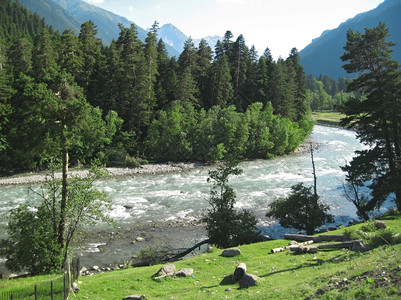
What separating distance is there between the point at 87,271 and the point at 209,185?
80.4ft

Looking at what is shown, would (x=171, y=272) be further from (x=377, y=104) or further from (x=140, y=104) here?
(x=140, y=104)

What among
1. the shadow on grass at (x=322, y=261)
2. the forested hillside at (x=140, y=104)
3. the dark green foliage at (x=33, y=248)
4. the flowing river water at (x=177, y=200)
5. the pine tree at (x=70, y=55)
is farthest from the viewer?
the pine tree at (x=70, y=55)

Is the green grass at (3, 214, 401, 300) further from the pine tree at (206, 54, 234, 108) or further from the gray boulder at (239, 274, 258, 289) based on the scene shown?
the pine tree at (206, 54, 234, 108)

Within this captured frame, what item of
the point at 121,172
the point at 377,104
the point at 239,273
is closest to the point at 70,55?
the point at 121,172

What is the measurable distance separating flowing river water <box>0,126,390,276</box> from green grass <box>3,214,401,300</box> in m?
7.42

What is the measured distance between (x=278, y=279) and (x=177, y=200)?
25031 mm

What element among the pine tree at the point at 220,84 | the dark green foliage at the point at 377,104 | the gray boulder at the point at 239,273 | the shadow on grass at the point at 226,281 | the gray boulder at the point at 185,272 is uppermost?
the pine tree at the point at 220,84

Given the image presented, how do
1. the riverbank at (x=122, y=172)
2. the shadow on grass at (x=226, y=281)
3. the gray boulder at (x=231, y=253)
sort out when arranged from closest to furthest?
the shadow on grass at (x=226, y=281) < the gray boulder at (x=231, y=253) < the riverbank at (x=122, y=172)

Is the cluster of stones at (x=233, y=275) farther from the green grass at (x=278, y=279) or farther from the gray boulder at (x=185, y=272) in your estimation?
the green grass at (x=278, y=279)

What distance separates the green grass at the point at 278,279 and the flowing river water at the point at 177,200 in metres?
7.42

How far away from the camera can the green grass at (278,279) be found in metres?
9.90

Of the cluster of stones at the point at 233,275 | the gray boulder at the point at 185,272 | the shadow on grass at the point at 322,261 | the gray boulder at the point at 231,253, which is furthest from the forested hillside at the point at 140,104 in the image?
the shadow on grass at the point at 322,261

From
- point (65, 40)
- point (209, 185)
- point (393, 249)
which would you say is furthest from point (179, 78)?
point (393, 249)

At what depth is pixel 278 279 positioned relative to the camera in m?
13.9
